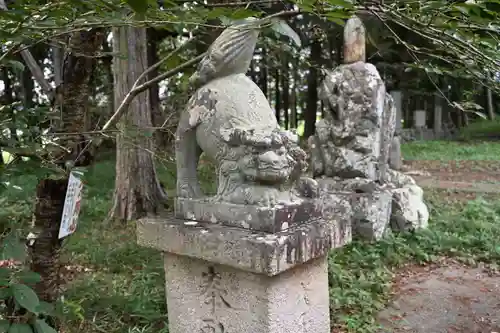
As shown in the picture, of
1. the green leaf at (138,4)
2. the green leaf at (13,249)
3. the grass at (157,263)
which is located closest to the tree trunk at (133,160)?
the grass at (157,263)

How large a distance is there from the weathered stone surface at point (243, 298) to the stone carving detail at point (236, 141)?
34 centimetres

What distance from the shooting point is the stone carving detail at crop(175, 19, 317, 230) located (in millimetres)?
2324

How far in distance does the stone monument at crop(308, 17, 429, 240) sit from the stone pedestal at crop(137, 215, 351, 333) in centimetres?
272

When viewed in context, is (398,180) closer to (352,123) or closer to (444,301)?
(352,123)

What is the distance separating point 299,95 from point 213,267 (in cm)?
2175

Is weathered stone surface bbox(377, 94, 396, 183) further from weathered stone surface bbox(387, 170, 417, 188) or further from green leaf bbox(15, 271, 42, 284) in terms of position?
green leaf bbox(15, 271, 42, 284)

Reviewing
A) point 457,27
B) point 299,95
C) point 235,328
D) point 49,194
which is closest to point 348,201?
point 235,328

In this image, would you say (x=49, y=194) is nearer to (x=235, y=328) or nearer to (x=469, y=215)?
(x=235, y=328)

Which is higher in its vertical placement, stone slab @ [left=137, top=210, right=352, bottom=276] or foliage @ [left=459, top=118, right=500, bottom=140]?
foliage @ [left=459, top=118, right=500, bottom=140]

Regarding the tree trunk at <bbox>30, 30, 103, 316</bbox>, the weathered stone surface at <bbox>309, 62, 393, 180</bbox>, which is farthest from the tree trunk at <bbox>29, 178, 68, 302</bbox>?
the weathered stone surface at <bbox>309, 62, 393, 180</bbox>

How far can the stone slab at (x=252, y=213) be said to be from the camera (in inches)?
90.1

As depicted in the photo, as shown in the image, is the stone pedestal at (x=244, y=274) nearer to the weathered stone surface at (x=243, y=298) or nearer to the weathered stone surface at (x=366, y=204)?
the weathered stone surface at (x=243, y=298)

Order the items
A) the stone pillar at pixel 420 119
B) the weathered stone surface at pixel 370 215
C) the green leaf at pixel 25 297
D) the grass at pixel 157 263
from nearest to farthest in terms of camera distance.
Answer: the green leaf at pixel 25 297, the grass at pixel 157 263, the weathered stone surface at pixel 370 215, the stone pillar at pixel 420 119

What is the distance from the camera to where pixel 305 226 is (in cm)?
240
